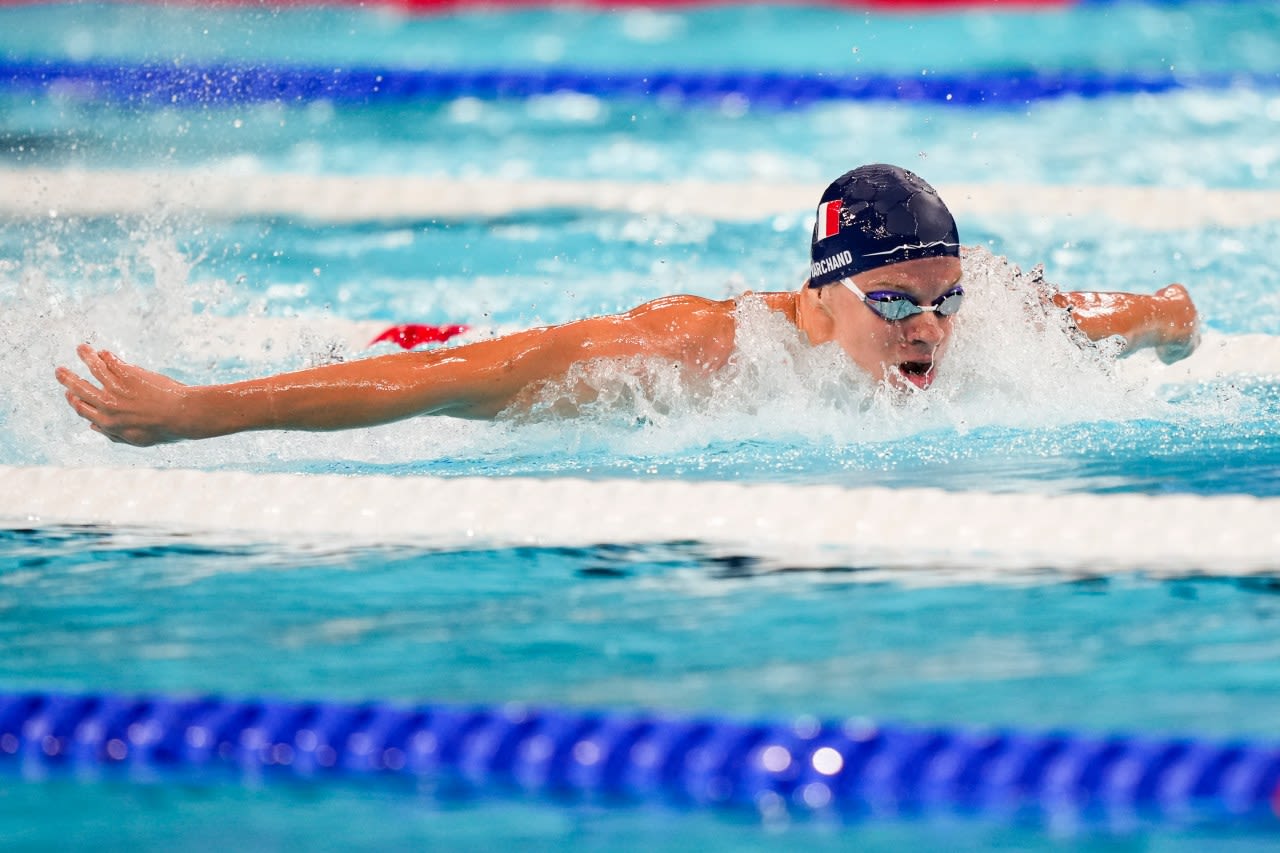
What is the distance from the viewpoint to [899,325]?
11.1 feet

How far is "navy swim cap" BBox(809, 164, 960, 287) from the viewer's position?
134 inches

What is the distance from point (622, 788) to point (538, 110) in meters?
5.81

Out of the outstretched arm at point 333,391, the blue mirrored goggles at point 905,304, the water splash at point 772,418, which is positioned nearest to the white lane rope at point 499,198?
the water splash at point 772,418

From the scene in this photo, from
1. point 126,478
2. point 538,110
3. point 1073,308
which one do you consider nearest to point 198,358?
point 126,478

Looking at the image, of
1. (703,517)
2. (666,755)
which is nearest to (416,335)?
(703,517)

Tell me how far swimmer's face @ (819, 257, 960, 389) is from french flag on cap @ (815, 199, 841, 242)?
0.11 metres

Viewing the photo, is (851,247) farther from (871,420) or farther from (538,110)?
(538,110)

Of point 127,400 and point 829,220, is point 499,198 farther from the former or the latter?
point 127,400

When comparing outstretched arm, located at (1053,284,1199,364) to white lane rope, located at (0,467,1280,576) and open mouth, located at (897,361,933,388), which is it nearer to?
open mouth, located at (897,361,933,388)

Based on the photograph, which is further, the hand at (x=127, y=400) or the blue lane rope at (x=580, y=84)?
the blue lane rope at (x=580, y=84)

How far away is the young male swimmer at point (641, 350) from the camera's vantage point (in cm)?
311

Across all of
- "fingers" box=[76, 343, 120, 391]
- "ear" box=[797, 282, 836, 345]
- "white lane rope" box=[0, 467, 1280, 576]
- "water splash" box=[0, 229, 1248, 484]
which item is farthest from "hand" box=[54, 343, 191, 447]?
"ear" box=[797, 282, 836, 345]

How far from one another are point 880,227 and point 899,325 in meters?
0.20

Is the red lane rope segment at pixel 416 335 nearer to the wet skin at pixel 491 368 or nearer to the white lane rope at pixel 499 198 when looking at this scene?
the wet skin at pixel 491 368
